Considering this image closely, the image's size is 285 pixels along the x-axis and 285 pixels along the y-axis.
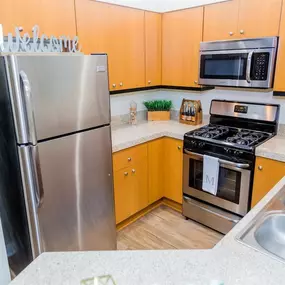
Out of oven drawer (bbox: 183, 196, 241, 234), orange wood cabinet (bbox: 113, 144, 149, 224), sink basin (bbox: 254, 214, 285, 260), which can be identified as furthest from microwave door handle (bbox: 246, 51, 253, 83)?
sink basin (bbox: 254, 214, 285, 260)

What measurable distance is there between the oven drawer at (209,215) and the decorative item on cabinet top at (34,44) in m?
1.84

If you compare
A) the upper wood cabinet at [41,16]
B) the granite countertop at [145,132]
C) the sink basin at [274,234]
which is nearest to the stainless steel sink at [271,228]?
the sink basin at [274,234]

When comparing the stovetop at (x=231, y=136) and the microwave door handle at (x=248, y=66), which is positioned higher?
the microwave door handle at (x=248, y=66)

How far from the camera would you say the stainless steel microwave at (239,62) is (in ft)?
7.27

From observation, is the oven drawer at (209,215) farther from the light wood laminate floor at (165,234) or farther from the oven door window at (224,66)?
the oven door window at (224,66)

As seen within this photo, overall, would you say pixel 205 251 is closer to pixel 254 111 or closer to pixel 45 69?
pixel 45 69

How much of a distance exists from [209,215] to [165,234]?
47 cm

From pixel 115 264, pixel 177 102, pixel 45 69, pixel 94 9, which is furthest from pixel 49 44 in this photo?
pixel 177 102

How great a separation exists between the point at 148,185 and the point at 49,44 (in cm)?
169

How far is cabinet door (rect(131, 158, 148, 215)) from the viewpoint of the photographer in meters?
2.69

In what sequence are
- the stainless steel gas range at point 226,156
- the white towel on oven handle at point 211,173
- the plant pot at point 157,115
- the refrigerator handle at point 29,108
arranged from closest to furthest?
the refrigerator handle at point 29,108
the stainless steel gas range at point 226,156
the white towel on oven handle at point 211,173
the plant pot at point 157,115

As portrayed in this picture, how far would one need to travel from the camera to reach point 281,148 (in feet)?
7.23

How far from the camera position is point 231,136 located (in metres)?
2.62

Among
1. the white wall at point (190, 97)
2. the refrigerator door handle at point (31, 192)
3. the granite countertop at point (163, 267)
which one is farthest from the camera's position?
the white wall at point (190, 97)
